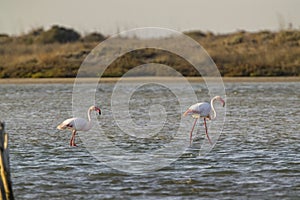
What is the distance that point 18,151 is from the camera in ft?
52.2

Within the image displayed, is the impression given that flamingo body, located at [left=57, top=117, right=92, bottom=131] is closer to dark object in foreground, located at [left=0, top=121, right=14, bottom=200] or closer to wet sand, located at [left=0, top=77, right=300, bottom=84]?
dark object in foreground, located at [left=0, top=121, right=14, bottom=200]

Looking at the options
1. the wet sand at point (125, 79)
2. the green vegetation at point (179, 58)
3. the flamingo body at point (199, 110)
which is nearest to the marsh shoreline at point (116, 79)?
the wet sand at point (125, 79)

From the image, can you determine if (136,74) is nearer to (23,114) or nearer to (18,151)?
(23,114)

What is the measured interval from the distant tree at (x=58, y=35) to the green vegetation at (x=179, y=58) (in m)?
2.94

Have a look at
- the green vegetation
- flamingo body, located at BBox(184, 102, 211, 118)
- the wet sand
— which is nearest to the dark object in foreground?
flamingo body, located at BBox(184, 102, 211, 118)

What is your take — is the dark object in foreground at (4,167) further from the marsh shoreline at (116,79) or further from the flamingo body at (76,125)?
the marsh shoreline at (116,79)

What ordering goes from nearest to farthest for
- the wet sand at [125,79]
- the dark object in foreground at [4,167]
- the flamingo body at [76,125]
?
1. the dark object in foreground at [4,167]
2. the flamingo body at [76,125]
3. the wet sand at [125,79]

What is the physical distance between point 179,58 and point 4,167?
112ft

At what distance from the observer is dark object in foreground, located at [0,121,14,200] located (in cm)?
974

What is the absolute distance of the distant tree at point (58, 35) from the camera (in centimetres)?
5649

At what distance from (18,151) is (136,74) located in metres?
24.9

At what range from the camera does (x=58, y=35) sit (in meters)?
57.2

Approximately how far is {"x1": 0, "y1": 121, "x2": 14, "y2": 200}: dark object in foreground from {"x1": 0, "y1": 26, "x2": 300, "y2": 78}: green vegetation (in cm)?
3123

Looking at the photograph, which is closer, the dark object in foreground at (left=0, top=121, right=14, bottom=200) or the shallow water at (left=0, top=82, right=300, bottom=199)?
the dark object in foreground at (left=0, top=121, right=14, bottom=200)
